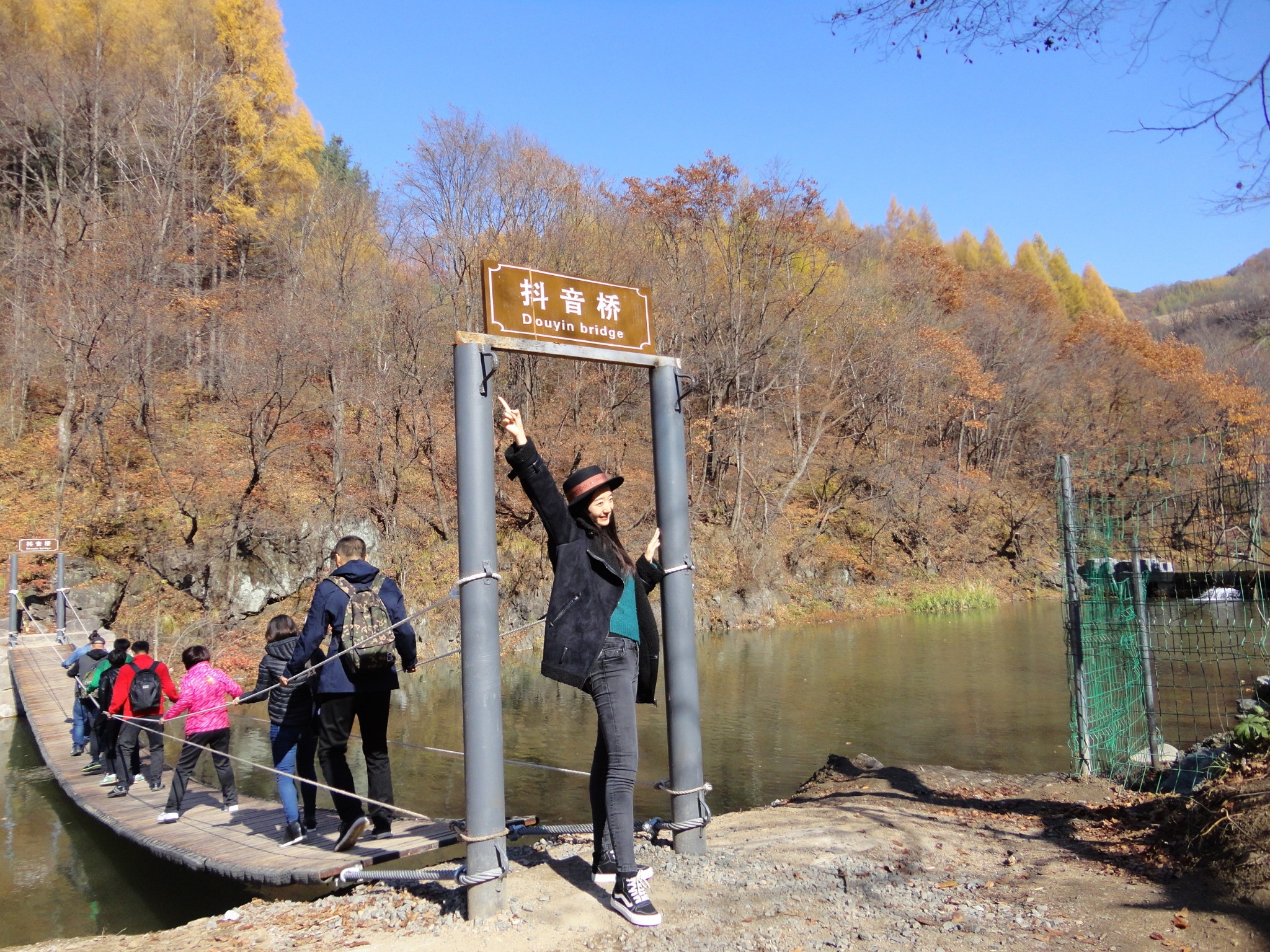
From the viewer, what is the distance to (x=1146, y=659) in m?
6.06

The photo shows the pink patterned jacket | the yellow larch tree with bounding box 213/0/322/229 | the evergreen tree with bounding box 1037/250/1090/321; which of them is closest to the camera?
the pink patterned jacket

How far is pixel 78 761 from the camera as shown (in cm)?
853

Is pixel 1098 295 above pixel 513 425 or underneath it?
above

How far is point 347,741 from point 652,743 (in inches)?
211

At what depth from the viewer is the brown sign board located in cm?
1330

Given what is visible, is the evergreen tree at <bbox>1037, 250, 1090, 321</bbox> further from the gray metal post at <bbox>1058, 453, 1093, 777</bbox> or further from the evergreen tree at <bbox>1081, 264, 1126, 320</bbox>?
the gray metal post at <bbox>1058, 453, 1093, 777</bbox>

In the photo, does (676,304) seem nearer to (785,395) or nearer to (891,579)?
(785,395)

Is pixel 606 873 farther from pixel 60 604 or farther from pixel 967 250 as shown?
pixel 967 250

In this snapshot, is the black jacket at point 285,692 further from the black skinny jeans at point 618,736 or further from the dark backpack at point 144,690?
the black skinny jeans at point 618,736

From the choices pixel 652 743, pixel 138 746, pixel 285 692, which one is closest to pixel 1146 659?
pixel 652 743

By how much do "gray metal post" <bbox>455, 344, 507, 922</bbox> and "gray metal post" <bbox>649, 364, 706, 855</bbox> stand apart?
87 cm

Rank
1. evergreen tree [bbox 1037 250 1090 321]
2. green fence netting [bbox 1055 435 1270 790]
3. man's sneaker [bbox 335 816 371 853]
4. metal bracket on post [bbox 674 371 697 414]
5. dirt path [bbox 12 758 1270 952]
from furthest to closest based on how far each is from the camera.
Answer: evergreen tree [bbox 1037 250 1090 321]
green fence netting [bbox 1055 435 1270 790]
man's sneaker [bbox 335 816 371 853]
metal bracket on post [bbox 674 371 697 414]
dirt path [bbox 12 758 1270 952]

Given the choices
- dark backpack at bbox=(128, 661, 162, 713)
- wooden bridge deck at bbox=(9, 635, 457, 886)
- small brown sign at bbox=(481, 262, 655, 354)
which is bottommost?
wooden bridge deck at bbox=(9, 635, 457, 886)

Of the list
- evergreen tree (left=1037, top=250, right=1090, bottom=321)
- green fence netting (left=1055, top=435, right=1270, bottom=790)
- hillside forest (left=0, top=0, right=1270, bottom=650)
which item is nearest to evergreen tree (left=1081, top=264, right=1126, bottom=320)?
evergreen tree (left=1037, top=250, right=1090, bottom=321)
